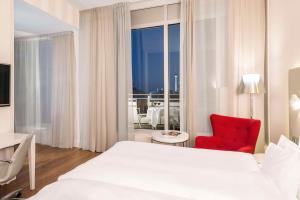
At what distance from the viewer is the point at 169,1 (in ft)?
12.4

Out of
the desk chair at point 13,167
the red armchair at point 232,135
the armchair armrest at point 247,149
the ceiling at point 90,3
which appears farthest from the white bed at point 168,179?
the ceiling at point 90,3

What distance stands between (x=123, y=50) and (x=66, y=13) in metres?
1.37

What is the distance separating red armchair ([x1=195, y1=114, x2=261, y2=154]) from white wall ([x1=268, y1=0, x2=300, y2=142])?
1.33 ft

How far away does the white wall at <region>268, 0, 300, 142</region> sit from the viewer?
7.52ft

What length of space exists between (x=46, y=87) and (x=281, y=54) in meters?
4.75

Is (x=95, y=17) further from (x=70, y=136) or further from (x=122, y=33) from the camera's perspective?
(x=70, y=136)

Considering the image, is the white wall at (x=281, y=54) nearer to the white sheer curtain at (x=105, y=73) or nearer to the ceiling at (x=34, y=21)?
the white sheer curtain at (x=105, y=73)

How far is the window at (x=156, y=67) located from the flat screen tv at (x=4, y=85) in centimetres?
214

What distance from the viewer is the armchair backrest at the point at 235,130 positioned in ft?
8.86

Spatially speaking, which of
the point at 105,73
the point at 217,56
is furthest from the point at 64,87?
the point at 217,56

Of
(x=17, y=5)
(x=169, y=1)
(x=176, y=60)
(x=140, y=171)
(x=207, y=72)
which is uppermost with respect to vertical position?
(x=169, y=1)

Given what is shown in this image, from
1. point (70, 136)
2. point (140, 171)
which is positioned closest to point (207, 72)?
point (140, 171)

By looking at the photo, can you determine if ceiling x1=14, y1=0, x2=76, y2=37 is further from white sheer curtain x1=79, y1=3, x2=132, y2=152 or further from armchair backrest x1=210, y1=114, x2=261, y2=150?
armchair backrest x1=210, y1=114, x2=261, y2=150

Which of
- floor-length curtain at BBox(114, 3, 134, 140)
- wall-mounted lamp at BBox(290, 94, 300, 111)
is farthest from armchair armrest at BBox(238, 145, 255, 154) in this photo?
floor-length curtain at BBox(114, 3, 134, 140)
